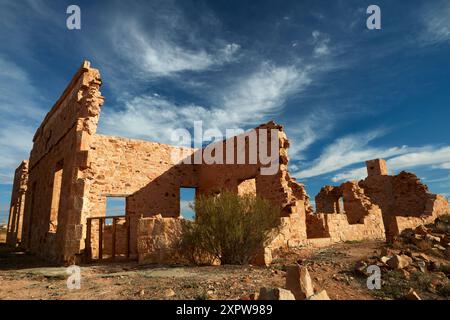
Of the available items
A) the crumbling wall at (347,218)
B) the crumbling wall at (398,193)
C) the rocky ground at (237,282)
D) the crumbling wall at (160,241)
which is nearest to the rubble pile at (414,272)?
the rocky ground at (237,282)

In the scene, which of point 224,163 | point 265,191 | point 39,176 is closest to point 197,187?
point 224,163

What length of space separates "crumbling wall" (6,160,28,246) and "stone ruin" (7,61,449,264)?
66 mm

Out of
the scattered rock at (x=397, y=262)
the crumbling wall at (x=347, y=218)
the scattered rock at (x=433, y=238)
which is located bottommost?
the scattered rock at (x=397, y=262)

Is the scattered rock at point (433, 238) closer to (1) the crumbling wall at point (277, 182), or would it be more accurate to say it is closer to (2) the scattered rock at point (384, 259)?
(2) the scattered rock at point (384, 259)

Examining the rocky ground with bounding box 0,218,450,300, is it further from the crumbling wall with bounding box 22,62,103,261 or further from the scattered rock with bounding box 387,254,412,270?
the crumbling wall with bounding box 22,62,103,261

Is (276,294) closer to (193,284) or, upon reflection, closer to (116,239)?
(193,284)

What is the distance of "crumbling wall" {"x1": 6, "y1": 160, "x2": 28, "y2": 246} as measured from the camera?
16547 millimetres

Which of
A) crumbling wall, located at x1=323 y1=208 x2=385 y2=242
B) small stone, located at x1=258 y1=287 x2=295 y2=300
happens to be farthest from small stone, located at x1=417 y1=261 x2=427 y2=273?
crumbling wall, located at x1=323 y1=208 x2=385 y2=242

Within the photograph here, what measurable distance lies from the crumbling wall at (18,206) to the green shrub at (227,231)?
13999mm

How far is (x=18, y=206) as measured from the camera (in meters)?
17.1

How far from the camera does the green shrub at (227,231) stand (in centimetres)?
667

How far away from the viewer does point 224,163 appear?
12930mm

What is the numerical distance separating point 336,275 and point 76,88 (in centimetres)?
931
